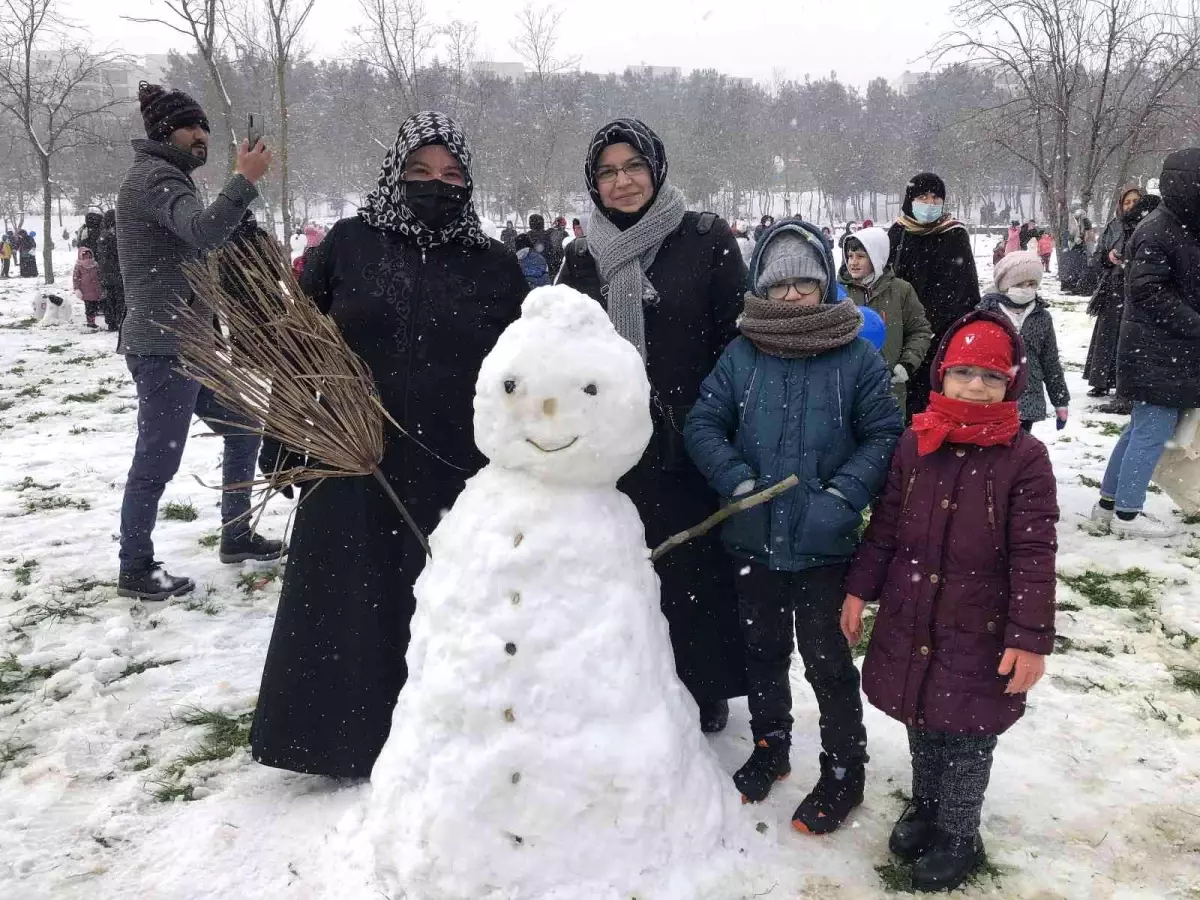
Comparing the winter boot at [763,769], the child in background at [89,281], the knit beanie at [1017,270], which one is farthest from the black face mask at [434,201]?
the child in background at [89,281]

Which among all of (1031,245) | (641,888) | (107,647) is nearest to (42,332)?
(107,647)

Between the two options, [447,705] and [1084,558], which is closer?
[447,705]

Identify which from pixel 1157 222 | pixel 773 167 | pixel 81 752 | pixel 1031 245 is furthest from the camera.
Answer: pixel 773 167

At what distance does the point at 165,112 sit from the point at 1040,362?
4.77 m

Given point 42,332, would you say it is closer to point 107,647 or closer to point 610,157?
point 107,647

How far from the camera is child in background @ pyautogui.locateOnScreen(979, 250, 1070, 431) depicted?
4457 mm

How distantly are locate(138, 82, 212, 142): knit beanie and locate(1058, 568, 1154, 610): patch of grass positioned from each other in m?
4.75

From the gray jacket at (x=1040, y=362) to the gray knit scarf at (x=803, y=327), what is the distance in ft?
9.10

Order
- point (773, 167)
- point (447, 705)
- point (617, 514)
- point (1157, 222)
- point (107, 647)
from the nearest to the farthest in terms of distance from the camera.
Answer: point (447, 705), point (617, 514), point (107, 647), point (1157, 222), point (773, 167)

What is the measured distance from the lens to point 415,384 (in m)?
2.33

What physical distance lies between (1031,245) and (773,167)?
4237 cm

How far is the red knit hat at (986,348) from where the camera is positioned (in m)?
1.96

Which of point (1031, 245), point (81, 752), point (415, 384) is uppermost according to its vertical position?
point (1031, 245)

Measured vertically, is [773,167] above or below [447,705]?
above
